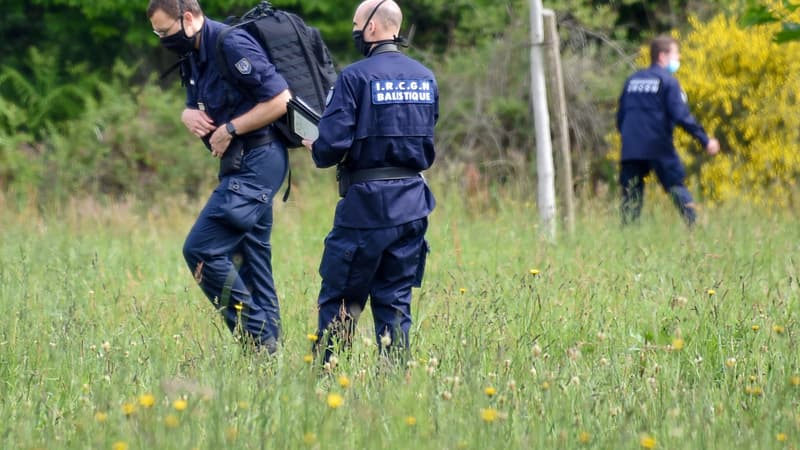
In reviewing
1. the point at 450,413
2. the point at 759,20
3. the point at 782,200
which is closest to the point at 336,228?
the point at 450,413

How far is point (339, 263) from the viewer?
4.93 metres

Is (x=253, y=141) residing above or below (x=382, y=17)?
below

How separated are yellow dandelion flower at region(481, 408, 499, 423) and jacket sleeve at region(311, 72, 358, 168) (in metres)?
1.57

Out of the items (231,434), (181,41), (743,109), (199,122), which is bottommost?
(743,109)

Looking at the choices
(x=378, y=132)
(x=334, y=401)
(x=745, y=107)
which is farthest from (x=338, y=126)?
(x=745, y=107)

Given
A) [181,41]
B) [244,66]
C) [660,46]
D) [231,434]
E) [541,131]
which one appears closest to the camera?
[231,434]

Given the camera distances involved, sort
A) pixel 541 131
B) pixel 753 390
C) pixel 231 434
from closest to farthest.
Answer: pixel 231 434 < pixel 753 390 < pixel 541 131

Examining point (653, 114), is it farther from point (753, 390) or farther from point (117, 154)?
point (117, 154)

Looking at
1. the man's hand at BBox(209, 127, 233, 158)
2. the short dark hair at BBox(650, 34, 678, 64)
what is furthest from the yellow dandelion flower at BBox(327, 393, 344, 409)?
the short dark hair at BBox(650, 34, 678, 64)

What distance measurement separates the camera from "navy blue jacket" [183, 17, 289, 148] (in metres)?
5.34

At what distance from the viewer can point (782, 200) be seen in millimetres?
11875

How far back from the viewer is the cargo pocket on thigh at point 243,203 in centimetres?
537

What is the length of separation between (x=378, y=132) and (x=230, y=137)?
91 cm

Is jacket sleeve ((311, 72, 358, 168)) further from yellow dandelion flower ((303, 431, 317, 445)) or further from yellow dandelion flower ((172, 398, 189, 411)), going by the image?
yellow dandelion flower ((303, 431, 317, 445))
